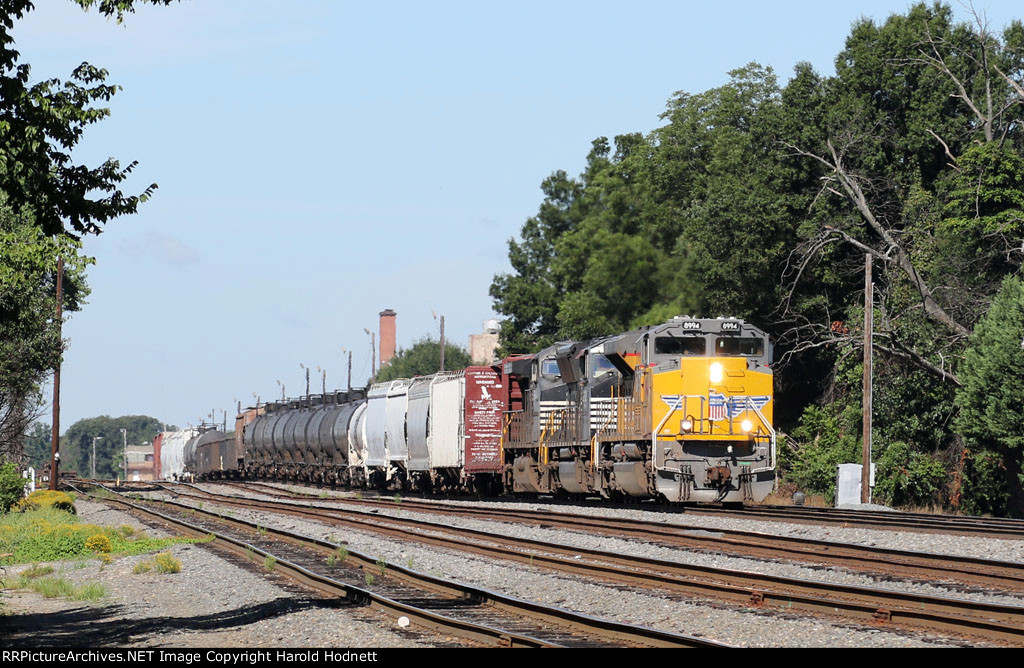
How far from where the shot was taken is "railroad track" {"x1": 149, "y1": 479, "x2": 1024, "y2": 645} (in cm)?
1108

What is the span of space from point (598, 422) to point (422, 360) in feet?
337

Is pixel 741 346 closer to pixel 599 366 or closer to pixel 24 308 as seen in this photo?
pixel 599 366

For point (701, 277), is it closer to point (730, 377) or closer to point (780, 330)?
point (780, 330)

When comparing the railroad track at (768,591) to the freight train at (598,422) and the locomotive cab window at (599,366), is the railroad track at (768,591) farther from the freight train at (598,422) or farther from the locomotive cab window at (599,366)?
the locomotive cab window at (599,366)

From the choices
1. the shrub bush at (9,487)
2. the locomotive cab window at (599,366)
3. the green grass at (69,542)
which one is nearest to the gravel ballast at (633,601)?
the green grass at (69,542)

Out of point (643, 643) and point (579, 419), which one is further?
point (579, 419)

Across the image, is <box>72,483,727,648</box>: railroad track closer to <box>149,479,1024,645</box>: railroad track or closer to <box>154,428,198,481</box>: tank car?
<box>149,479,1024,645</box>: railroad track

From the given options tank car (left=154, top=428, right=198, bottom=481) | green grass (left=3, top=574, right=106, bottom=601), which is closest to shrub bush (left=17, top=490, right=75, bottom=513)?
green grass (left=3, top=574, right=106, bottom=601)

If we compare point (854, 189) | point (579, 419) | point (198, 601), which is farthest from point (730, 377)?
point (854, 189)

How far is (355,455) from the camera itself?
4941 cm

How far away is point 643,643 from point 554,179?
78325 millimetres

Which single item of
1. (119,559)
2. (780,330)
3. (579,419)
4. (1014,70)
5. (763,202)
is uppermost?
(1014,70)

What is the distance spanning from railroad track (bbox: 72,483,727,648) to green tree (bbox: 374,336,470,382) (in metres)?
106

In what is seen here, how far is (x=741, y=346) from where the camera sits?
2636 centimetres
